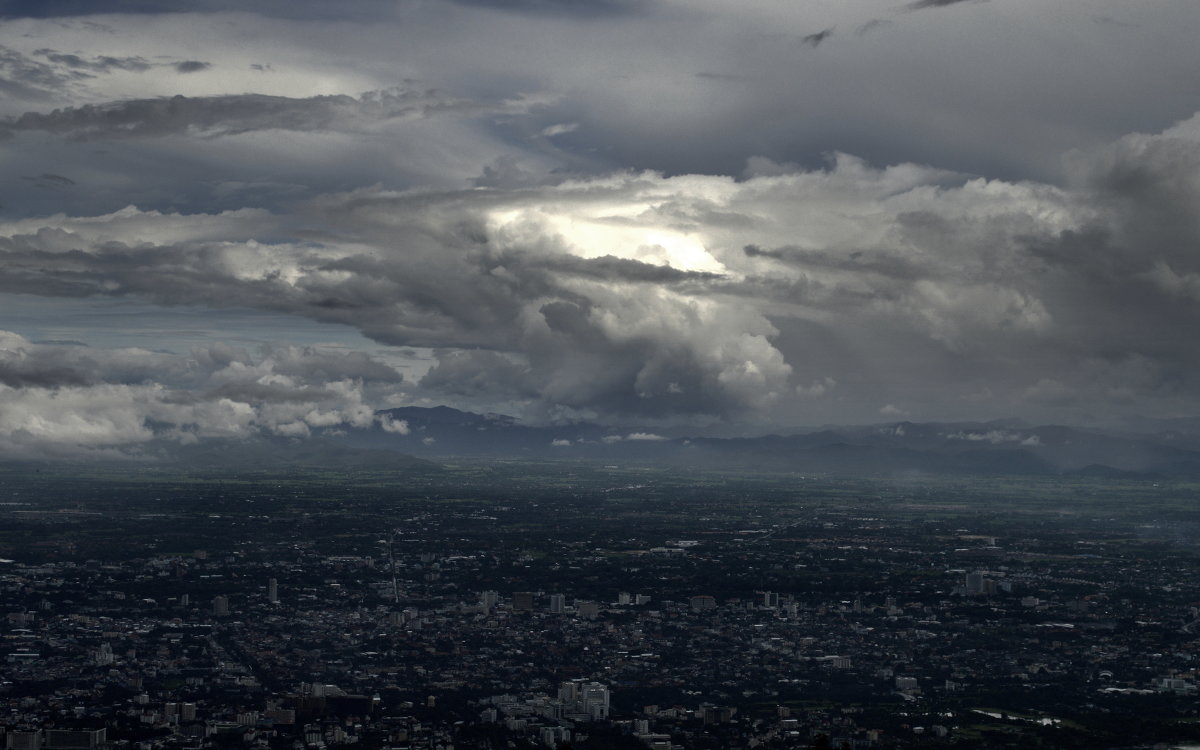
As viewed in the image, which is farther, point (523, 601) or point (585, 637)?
point (523, 601)

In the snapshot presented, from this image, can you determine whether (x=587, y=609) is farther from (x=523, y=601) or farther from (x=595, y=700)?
(x=595, y=700)

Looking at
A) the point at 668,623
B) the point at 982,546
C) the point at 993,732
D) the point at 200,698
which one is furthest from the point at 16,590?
the point at 982,546

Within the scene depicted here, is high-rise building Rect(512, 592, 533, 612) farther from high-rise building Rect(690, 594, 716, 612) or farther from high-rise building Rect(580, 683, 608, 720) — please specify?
high-rise building Rect(580, 683, 608, 720)

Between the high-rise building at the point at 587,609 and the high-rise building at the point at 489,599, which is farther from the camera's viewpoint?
the high-rise building at the point at 489,599

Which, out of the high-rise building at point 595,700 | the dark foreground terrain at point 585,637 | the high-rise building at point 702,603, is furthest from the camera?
the high-rise building at point 702,603

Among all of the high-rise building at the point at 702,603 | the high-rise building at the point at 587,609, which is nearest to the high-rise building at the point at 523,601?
the high-rise building at the point at 587,609

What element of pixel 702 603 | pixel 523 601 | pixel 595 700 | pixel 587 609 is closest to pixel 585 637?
pixel 587 609

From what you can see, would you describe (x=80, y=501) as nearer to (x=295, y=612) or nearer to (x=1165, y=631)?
(x=295, y=612)

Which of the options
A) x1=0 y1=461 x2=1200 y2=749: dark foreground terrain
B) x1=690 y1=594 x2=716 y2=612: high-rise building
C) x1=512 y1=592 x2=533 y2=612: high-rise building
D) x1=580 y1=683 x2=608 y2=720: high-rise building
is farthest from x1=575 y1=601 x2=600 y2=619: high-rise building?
x1=580 y1=683 x2=608 y2=720: high-rise building

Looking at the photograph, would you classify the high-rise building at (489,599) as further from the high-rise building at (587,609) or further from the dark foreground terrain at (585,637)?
the high-rise building at (587,609)
